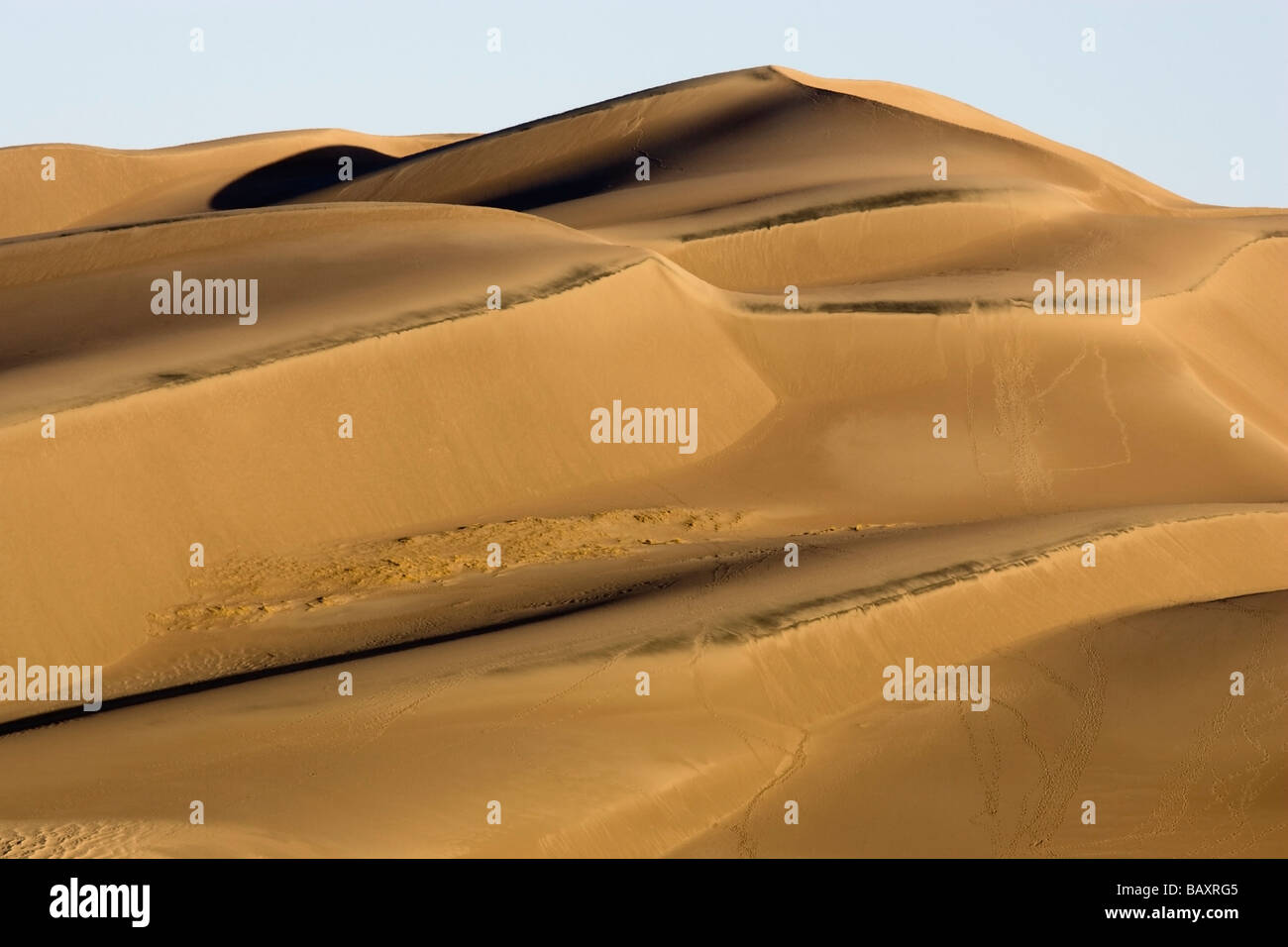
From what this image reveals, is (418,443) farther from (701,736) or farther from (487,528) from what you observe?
(701,736)

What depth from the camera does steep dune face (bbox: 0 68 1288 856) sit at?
9328mm

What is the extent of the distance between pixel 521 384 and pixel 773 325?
14.0 feet

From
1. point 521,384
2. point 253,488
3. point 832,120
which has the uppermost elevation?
point 832,120

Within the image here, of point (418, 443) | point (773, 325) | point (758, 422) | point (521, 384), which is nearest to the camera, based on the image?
point (418, 443)

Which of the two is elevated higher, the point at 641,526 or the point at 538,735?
the point at 641,526

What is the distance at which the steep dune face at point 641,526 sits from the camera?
9328 millimetres

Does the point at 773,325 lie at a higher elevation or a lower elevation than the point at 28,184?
lower

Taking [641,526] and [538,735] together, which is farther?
[641,526]

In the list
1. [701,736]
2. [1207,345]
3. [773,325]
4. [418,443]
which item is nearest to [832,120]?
[1207,345]

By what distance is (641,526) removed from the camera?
14.9 meters

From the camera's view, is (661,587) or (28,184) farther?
(28,184)

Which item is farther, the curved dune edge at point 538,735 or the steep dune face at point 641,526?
the steep dune face at point 641,526

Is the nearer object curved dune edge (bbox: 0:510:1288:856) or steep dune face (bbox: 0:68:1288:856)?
curved dune edge (bbox: 0:510:1288:856)
